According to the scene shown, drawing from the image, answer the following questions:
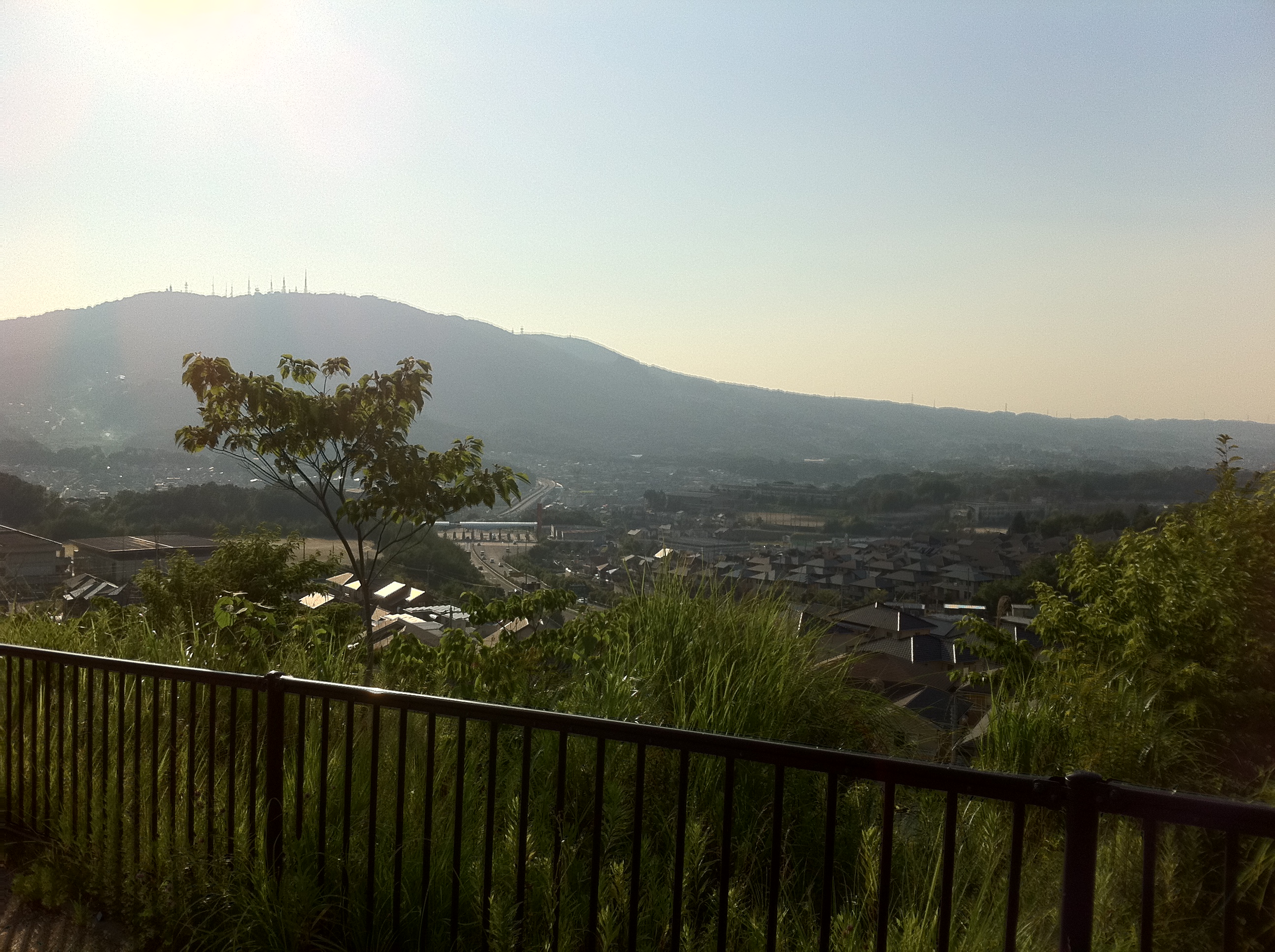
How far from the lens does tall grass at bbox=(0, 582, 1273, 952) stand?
10.9 feet

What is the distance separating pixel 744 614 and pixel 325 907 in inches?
159

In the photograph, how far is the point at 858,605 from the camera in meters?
12.4

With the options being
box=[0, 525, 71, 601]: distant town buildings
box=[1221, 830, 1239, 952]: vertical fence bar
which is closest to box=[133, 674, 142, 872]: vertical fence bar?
box=[1221, 830, 1239, 952]: vertical fence bar

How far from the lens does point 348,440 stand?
9.88m

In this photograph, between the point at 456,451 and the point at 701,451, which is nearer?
the point at 456,451

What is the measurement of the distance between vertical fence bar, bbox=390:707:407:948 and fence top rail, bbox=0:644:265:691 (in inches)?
27.6

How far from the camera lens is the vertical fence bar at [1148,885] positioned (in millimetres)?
1825

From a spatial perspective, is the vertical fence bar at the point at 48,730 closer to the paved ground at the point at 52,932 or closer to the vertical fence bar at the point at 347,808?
the paved ground at the point at 52,932

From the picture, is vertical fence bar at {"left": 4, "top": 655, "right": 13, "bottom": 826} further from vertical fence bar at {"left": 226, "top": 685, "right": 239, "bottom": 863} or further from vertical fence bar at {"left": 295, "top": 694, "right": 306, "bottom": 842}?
vertical fence bar at {"left": 295, "top": 694, "right": 306, "bottom": 842}

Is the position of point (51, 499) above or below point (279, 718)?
below

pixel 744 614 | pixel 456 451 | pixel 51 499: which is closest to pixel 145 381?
pixel 51 499

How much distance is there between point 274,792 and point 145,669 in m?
0.80

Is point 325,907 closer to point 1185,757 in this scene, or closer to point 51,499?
point 1185,757

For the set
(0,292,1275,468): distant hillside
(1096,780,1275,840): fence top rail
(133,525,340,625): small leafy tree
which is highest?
(0,292,1275,468): distant hillside
